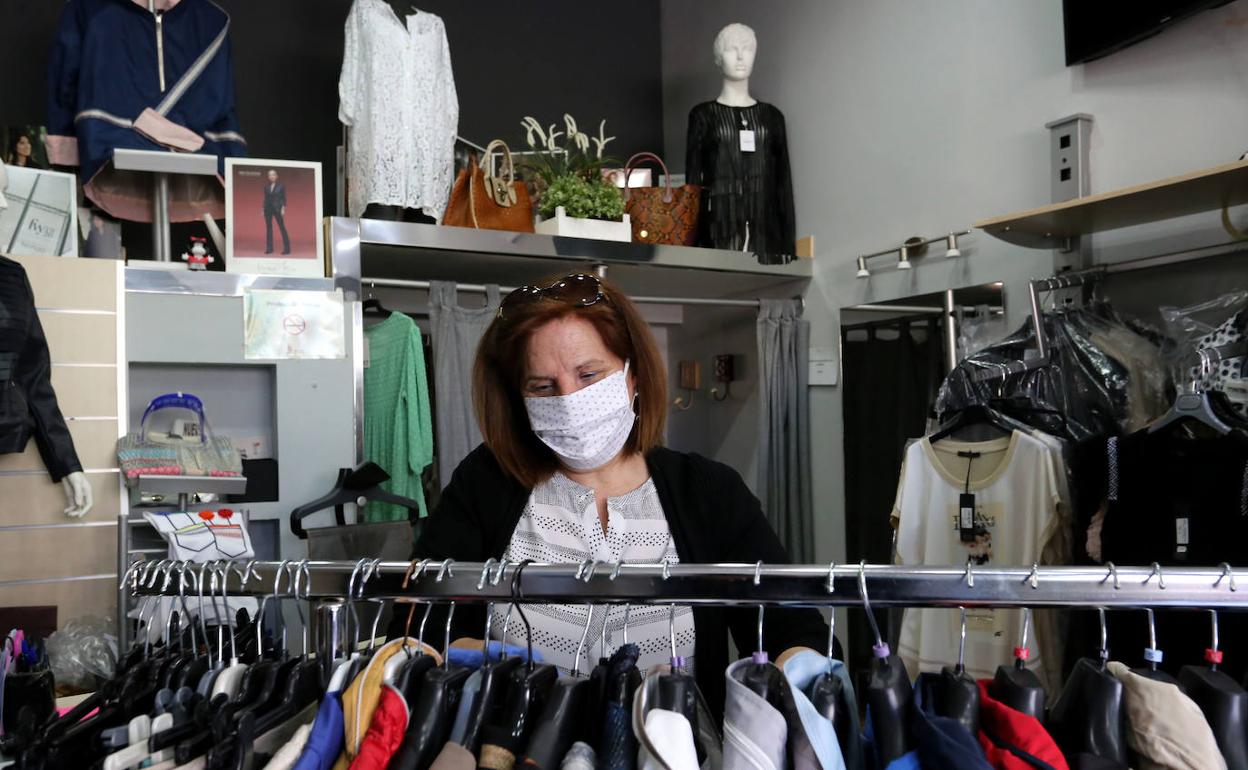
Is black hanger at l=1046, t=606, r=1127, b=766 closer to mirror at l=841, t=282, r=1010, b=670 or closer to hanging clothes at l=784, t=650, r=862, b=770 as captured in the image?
hanging clothes at l=784, t=650, r=862, b=770

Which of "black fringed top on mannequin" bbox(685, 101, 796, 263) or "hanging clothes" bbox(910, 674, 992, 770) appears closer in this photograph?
"hanging clothes" bbox(910, 674, 992, 770)

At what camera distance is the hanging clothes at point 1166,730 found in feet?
2.88

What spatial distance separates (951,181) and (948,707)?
8.66 feet

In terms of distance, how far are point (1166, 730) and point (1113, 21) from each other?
2.29m

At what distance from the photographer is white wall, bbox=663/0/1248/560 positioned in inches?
98.4

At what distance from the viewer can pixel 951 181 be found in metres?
3.25

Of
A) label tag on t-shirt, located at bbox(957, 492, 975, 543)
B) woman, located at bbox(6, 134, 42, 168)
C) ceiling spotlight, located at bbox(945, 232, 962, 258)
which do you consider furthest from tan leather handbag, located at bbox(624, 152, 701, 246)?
woman, located at bbox(6, 134, 42, 168)

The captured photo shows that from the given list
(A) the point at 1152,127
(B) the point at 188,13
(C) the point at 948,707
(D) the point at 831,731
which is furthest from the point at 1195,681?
(B) the point at 188,13

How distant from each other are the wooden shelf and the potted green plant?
139 centimetres

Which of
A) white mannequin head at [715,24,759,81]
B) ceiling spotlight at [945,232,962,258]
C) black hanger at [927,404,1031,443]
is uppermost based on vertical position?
white mannequin head at [715,24,759,81]

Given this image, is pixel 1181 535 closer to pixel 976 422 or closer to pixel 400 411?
pixel 976 422

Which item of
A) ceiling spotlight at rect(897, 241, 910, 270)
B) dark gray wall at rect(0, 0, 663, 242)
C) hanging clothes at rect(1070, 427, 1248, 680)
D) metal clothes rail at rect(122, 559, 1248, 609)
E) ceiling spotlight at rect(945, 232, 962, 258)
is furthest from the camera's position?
dark gray wall at rect(0, 0, 663, 242)

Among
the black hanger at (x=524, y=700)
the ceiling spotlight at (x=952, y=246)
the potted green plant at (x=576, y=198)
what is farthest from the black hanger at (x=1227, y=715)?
the potted green plant at (x=576, y=198)

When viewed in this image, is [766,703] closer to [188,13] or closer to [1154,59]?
[1154,59]
